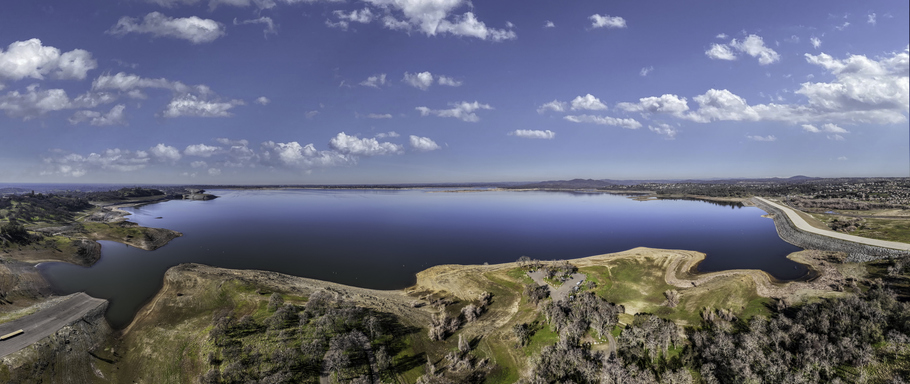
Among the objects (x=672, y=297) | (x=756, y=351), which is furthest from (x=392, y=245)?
(x=756, y=351)

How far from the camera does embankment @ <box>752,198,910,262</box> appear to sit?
220ft

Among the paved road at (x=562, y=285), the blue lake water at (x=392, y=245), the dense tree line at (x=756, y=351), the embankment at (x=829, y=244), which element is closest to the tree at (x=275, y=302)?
the blue lake water at (x=392, y=245)

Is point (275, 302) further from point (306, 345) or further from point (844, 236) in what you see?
point (844, 236)

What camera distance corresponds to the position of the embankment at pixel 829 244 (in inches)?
2638

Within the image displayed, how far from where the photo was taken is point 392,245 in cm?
9762

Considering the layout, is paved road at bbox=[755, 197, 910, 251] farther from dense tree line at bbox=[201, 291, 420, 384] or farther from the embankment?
dense tree line at bbox=[201, 291, 420, 384]

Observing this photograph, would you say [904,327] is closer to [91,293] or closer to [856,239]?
[856,239]

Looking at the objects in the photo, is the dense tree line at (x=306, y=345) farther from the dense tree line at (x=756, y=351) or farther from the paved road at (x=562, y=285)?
the paved road at (x=562, y=285)

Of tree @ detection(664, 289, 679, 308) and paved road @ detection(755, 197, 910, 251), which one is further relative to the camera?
paved road @ detection(755, 197, 910, 251)

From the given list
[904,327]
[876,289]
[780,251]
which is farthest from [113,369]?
[780,251]

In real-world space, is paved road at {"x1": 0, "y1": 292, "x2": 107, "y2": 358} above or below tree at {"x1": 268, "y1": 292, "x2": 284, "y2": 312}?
below

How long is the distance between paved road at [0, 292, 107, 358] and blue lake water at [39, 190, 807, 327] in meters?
3.16

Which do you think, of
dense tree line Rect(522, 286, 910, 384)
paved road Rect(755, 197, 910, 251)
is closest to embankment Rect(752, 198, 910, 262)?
paved road Rect(755, 197, 910, 251)

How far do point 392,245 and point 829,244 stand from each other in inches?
4315
